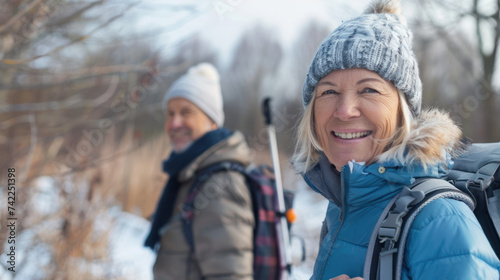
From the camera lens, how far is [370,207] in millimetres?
1295

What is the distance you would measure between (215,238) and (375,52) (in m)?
1.77

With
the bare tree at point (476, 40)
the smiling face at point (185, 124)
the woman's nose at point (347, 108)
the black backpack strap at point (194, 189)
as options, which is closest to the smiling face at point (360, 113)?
the woman's nose at point (347, 108)

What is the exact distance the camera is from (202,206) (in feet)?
9.58

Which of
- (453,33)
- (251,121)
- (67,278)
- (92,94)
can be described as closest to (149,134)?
(92,94)

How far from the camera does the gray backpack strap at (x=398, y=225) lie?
1.10 metres

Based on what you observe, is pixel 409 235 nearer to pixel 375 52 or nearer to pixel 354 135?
pixel 354 135

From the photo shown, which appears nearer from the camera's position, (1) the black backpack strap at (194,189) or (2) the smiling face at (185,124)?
(1) the black backpack strap at (194,189)

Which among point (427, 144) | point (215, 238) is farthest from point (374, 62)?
point (215, 238)

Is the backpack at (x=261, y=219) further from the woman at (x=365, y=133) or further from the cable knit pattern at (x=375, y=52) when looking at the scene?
the cable knit pattern at (x=375, y=52)

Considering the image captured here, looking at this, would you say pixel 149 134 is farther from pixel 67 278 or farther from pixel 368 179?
pixel 368 179

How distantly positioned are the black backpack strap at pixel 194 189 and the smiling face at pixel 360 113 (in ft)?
5.53

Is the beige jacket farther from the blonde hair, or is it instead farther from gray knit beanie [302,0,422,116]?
gray knit beanie [302,0,422,116]

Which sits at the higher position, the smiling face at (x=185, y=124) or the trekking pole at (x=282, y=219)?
the smiling face at (x=185, y=124)

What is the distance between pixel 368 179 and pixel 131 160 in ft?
23.9
